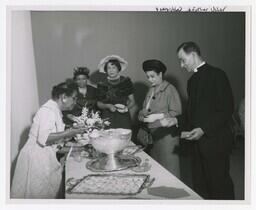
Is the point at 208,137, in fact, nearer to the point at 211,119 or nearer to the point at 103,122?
the point at 211,119

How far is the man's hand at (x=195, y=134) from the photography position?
1.68 m

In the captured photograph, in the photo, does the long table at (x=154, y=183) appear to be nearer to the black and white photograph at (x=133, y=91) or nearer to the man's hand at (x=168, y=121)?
the black and white photograph at (x=133, y=91)

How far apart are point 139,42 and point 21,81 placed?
0.58 m

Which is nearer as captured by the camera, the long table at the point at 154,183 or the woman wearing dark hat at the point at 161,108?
the long table at the point at 154,183

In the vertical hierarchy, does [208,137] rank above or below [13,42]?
below

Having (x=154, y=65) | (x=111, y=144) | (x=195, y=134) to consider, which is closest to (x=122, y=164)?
(x=111, y=144)

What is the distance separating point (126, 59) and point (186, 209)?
0.73 m

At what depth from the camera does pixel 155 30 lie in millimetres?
1686

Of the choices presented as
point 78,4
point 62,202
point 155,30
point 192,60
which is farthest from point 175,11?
point 62,202

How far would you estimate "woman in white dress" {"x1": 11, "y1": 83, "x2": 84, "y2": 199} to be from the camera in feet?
5.55

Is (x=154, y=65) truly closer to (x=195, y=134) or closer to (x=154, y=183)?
(x=195, y=134)

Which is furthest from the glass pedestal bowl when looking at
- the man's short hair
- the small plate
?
the man's short hair

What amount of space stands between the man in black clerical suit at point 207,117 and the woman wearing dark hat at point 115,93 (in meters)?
0.19

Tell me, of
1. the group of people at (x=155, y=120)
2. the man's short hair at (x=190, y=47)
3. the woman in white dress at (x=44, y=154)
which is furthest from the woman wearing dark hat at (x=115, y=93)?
the man's short hair at (x=190, y=47)
